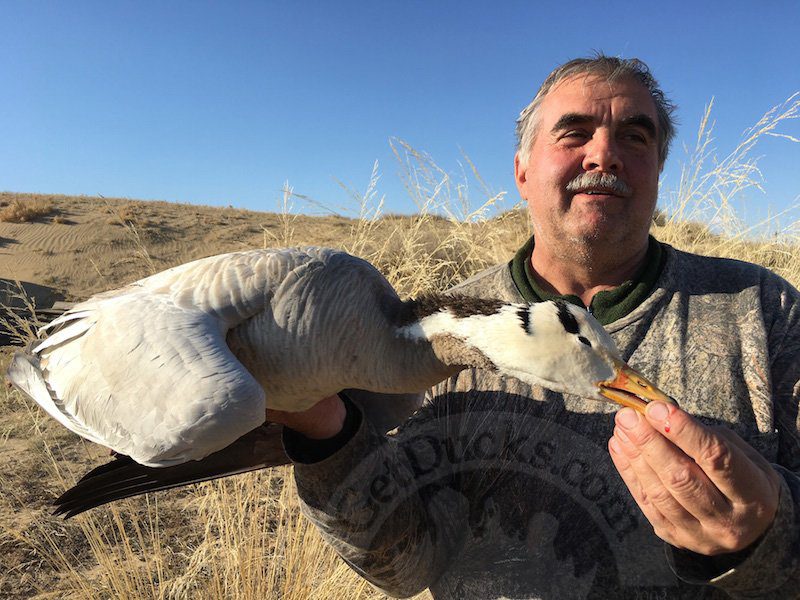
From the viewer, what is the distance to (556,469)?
2.35 meters

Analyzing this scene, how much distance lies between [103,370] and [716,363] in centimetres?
266

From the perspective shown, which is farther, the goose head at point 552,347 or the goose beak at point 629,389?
the goose head at point 552,347

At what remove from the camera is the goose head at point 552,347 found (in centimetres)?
209

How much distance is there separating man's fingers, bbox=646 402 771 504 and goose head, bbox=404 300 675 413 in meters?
0.37

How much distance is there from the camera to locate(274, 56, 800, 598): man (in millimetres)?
1803

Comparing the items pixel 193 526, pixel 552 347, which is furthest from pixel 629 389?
pixel 193 526

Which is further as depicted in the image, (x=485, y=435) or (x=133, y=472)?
→ (x=133, y=472)

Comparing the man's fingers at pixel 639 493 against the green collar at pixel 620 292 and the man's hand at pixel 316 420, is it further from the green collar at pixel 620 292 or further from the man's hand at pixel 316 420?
the man's hand at pixel 316 420

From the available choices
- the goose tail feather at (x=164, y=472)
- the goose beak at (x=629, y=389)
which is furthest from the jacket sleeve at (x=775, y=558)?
the goose tail feather at (x=164, y=472)

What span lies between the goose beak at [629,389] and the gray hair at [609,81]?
1.58m

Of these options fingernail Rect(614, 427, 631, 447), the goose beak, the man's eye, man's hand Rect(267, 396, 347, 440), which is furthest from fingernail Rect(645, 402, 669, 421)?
the man's eye

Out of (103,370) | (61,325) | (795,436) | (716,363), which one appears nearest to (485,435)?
(716,363)

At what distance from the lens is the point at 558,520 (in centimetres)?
229

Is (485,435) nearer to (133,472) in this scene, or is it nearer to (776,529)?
(776,529)
